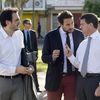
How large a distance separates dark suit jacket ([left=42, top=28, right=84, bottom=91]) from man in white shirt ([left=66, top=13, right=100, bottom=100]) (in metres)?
0.50

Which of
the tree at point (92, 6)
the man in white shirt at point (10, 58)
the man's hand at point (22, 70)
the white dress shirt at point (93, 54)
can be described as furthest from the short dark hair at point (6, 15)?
the tree at point (92, 6)

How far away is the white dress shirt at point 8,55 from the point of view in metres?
6.16

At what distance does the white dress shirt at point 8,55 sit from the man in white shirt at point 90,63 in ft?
2.79

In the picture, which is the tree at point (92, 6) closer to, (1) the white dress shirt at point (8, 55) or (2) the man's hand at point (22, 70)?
(1) the white dress shirt at point (8, 55)

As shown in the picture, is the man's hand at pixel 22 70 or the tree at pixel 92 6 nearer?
the man's hand at pixel 22 70

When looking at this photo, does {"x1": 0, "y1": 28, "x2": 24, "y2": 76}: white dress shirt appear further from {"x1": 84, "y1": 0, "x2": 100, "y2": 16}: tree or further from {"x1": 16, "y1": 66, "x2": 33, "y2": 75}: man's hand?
{"x1": 84, "y1": 0, "x2": 100, "y2": 16}: tree

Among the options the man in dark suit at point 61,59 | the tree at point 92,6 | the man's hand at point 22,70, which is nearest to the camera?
the man's hand at point 22,70

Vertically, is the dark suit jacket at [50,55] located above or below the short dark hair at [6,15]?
below

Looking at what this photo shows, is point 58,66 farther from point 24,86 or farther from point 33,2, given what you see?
point 33,2

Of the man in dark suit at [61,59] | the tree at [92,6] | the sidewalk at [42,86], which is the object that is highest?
the man in dark suit at [61,59]

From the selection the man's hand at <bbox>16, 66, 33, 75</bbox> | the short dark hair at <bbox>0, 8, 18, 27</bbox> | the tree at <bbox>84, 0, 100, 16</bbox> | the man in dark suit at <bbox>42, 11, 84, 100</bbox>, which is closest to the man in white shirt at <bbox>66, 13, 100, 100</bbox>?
the man in dark suit at <bbox>42, 11, 84, 100</bbox>

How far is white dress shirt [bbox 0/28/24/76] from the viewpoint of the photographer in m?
6.16

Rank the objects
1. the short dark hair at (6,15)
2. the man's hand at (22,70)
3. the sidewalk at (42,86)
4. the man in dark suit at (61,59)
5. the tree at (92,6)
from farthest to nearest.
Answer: the tree at (92,6), the sidewalk at (42,86), the man in dark suit at (61,59), the short dark hair at (6,15), the man's hand at (22,70)

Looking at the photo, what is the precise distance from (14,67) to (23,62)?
0.21 meters
